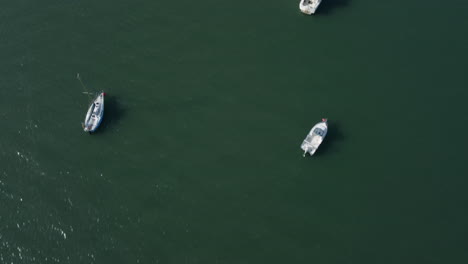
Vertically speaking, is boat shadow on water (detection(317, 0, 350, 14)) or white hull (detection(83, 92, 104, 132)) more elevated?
boat shadow on water (detection(317, 0, 350, 14))

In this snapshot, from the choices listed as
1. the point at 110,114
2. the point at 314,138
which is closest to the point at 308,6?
the point at 314,138

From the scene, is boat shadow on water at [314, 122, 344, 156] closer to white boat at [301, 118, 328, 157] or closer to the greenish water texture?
the greenish water texture

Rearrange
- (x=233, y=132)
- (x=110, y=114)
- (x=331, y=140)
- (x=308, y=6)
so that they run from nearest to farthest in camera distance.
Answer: (x=331, y=140), (x=233, y=132), (x=110, y=114), (x=308, y=6)

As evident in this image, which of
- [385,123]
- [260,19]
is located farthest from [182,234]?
[260,19]

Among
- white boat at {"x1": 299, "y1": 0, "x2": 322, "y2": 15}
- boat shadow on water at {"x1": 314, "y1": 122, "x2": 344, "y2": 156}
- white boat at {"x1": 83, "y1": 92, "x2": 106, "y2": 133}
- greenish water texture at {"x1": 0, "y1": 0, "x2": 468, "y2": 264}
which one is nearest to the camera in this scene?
greenish water texture at {"x1": 0, "y1": 0, "x2": 468, "y2": 264}

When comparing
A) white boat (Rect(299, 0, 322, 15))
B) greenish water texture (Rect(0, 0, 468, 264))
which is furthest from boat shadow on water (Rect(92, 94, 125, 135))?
white boat (Rect(299, 0, 322, 15))

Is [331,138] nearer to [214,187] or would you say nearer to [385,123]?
[385,123]

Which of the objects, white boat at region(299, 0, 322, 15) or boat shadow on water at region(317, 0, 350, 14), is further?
boat shadow on water at region(317, 0, 350, 14)

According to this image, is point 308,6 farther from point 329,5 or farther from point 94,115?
point 94,115
